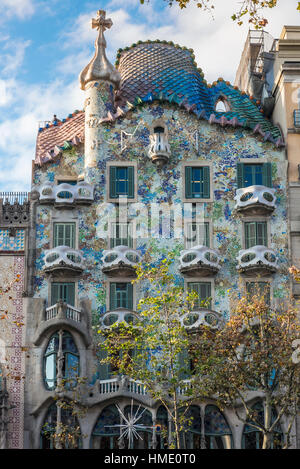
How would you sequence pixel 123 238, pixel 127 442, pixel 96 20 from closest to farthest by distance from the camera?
pixel 127 442, pixel 123 238, pixel 96 20

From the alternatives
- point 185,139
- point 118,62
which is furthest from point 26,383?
point 118,62

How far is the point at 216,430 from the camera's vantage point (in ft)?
125

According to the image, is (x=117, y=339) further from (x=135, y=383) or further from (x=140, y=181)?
(x=140, y=181)

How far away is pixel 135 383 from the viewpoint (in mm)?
38094

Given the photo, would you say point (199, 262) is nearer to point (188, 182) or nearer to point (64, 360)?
point (188, 182)

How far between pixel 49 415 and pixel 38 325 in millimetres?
3577

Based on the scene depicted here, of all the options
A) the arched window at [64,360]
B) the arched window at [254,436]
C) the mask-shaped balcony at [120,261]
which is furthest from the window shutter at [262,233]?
the arched window at [64,360]

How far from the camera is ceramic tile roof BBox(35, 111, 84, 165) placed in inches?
1682

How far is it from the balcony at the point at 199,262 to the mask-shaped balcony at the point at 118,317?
2.78 metres

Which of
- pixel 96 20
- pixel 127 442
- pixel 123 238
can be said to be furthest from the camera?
pixel 96 20

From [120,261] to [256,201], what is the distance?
613cm

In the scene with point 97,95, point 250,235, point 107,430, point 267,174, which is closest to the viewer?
point 107,430

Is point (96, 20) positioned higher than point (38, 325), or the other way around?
point (96, 20)

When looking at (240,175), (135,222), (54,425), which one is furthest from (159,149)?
(54,425)
